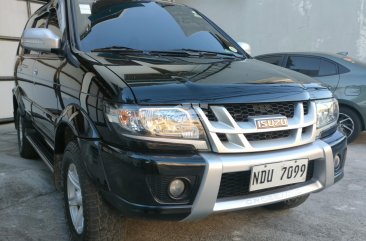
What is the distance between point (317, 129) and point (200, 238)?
1098 mm

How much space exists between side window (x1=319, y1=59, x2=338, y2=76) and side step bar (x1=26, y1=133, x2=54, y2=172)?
4.22 m

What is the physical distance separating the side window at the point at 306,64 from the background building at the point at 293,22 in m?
3.06

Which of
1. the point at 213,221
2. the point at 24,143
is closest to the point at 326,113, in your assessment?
the point at 213,221

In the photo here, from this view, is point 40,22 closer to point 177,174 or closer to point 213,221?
point 213,221

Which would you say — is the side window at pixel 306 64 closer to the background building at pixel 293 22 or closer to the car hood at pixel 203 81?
the background building at pixel 293 22

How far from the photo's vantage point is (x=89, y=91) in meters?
2.24

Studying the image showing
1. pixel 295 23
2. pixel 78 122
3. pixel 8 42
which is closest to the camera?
pixel 78 122

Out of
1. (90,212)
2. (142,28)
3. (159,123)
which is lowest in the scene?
(90,212)

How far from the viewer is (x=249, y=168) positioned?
6.82 ft

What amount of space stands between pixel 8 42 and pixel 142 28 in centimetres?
491

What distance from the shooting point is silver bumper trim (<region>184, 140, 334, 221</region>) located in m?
1.99

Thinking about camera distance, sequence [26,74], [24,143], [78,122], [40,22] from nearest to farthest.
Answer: [78,122] < [26,74] < [40,22] < [24,143]

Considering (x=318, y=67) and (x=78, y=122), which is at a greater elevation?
(x=78, y=122)

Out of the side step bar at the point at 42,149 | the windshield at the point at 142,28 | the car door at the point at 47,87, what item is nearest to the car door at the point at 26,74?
the car door at the point at 47,87
